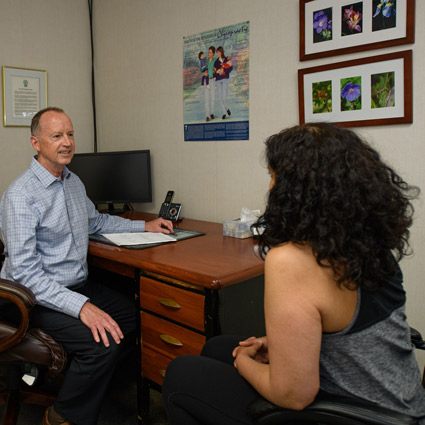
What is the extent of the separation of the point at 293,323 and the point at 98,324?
0.97m

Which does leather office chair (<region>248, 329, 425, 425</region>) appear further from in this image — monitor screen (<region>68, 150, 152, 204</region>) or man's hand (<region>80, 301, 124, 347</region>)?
monitor screen (<region>68, 150, 152, 204</region>)

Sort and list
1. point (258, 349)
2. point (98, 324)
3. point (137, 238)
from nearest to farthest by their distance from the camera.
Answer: point (258, 349)
point (98, 324)
point (137, 238)

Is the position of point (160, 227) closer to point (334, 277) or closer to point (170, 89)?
point (170, 89)

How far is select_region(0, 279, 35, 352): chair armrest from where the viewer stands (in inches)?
59.2

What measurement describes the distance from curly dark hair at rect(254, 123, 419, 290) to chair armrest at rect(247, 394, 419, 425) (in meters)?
0.26

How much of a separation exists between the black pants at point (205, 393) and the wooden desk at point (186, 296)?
27cm

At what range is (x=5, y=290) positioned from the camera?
150 centimetres

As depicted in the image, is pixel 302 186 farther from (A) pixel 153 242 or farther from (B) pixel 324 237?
(A) pixel 153 242

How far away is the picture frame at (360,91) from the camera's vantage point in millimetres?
1756

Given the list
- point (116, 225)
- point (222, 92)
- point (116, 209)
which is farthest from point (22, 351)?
point (222, 92)

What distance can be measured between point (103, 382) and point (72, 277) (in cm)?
46

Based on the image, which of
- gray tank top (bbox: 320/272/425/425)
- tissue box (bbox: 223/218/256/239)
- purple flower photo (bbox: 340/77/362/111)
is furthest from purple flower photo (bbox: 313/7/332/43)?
gray tank top (bbox: 320/272/425/425)

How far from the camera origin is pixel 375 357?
94 cm

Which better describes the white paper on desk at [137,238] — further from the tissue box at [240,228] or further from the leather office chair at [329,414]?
the leather office chair at [329,414]
